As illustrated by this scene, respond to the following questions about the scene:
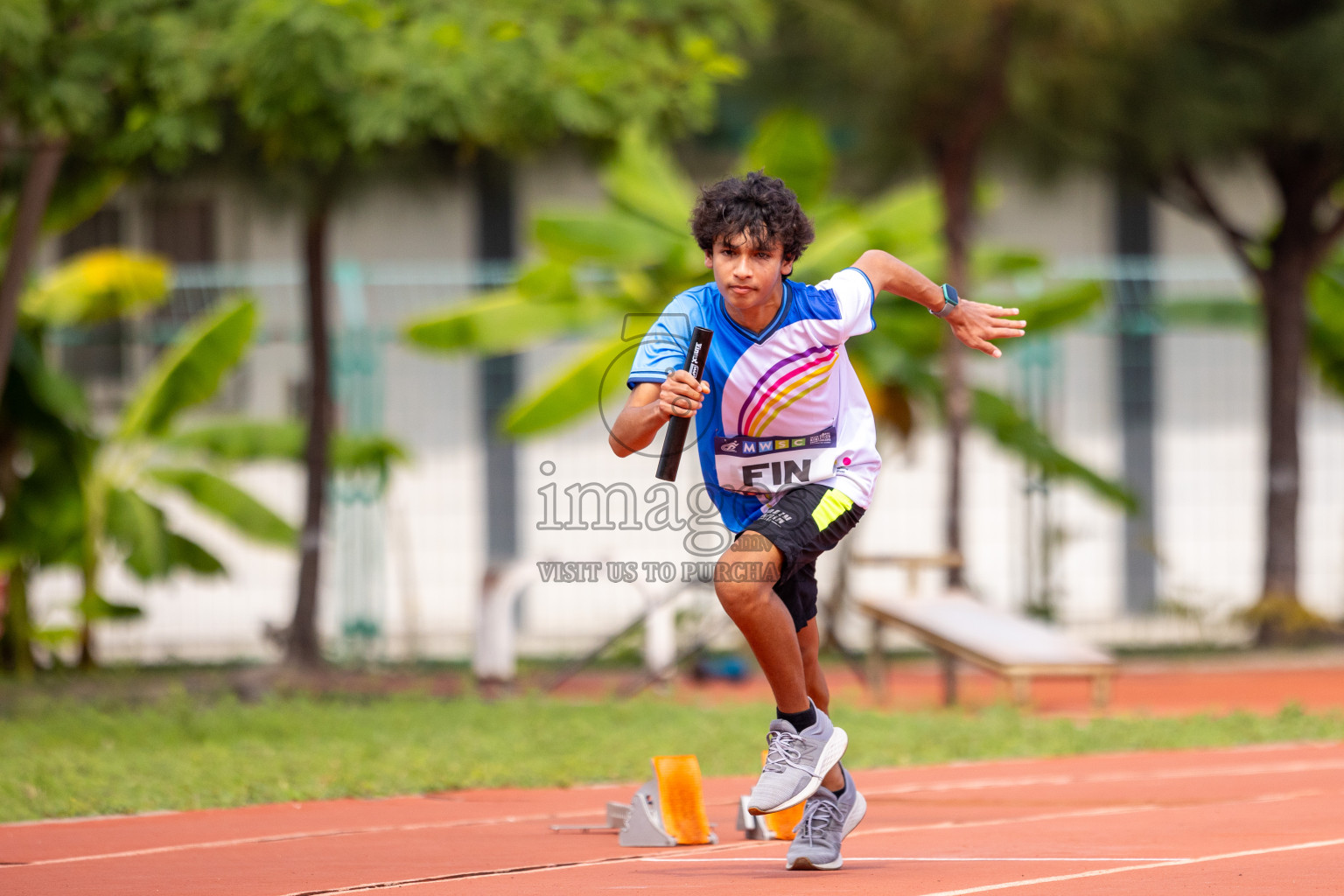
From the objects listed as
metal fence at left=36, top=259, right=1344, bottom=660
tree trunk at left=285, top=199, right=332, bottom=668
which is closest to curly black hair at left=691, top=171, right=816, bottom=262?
tree trunk at left=285, top=199, right=332, bottom=668

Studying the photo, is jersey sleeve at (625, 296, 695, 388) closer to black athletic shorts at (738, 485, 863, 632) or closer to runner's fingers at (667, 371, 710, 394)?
runner's fingers at (667, 371, 710, 394)

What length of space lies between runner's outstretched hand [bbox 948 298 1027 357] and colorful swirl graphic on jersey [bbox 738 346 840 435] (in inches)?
16.2

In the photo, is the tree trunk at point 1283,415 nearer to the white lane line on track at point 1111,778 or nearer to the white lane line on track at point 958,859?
the white lane line on track at point 1111,778

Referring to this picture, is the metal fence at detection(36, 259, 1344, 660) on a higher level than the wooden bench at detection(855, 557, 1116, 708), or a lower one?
higher

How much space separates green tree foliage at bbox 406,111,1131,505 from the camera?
12148mm

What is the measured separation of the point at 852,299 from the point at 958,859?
1508mm

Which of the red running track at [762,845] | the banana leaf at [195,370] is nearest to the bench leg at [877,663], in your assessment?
the red running track at [762,845]

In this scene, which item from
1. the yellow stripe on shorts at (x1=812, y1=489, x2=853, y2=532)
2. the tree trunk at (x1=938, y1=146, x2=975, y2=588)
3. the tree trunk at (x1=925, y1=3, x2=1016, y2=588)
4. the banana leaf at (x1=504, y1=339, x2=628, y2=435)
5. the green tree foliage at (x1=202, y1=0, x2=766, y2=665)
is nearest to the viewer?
the yellow stripe on shorts at (x1=812, y1=489, x2=853, y2=532)

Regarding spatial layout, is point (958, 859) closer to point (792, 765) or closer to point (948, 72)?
point (792, 765)

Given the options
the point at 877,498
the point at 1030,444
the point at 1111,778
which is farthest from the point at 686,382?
the point at 877,498

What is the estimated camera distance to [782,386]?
164 inches

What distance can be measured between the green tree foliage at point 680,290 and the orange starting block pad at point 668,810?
7118 millimetres

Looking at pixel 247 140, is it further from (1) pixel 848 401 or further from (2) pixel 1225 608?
(2) pixel 1225 608

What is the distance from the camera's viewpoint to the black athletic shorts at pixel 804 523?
13.4 feet
